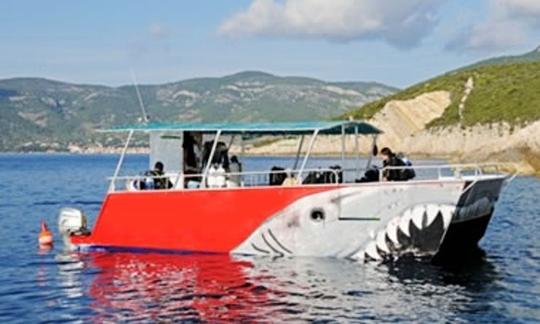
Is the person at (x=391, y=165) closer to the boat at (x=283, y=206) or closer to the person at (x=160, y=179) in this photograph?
the boat at (x=283, y=206)

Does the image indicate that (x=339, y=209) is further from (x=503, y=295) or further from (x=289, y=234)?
(x=503, y=295)

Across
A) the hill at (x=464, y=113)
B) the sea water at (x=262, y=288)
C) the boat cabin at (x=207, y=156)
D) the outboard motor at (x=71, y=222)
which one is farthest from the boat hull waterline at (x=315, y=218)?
the hill at (x=464, y=113)

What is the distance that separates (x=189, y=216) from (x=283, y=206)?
2920 millimetres

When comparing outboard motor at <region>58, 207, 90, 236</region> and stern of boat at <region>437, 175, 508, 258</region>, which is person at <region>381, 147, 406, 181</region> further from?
outboard motor at <region>58, 207, 90, 236</region>

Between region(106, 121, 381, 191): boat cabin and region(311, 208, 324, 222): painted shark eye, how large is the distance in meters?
0.96

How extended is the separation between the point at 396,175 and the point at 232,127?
4716 millimetres

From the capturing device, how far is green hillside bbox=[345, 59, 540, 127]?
382 feet

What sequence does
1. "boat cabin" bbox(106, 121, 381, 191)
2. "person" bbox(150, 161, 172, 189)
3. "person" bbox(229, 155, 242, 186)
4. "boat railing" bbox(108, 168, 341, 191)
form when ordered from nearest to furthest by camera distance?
1. "boat railing" bbox(108, 168, 341, 191)
2. "boat cabin" bbox(106, 121, 381, 191)
3. "person" bbox(229, 155, 242, 186)
4. "person" bbox(150, 161, 172, 189)

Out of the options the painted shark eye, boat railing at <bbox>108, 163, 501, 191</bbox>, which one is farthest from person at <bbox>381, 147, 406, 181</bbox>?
the painted shark eye

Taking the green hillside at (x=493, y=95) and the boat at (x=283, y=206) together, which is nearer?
the boat at (x=283, y=206)

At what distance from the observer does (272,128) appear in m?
23.9

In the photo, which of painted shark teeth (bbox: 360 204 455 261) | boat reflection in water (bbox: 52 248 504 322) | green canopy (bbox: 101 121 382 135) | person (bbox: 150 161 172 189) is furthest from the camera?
person (bbox: 150 161 172 189)

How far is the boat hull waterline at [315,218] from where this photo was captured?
22.3 metres

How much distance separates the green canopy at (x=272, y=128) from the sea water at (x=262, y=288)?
3440mm
